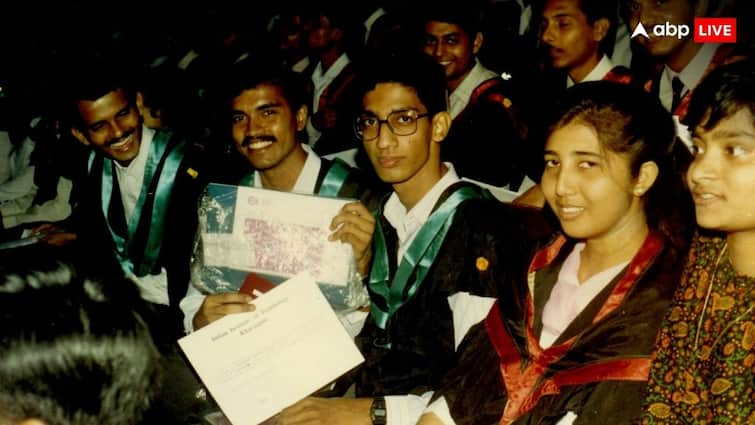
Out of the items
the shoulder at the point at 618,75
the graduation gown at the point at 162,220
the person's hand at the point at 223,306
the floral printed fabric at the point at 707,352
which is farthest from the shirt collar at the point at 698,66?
the graduation gown at the point at 162,220

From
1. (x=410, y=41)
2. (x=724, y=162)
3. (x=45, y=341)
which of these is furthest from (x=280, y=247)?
(x=410, y=41)

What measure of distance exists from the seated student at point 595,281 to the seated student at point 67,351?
1.02 meters

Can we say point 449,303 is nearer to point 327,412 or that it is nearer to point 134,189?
point 327,412

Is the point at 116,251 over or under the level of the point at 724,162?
under

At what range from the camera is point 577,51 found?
321cm

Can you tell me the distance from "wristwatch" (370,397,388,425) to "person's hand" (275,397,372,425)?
0.01m

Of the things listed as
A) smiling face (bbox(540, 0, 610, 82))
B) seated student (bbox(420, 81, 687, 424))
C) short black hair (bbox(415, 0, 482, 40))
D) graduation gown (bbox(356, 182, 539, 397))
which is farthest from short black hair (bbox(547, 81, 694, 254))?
short black hair (bbox(415, 0, 482, 40))

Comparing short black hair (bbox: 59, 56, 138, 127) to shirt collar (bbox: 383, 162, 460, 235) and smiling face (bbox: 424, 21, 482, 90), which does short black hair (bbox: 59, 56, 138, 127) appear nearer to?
shirt collar (bbox: 383, 162, 460, 235)

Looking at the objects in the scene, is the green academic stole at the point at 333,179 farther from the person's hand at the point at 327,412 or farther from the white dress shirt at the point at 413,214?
the person's hand at the point at 327,412

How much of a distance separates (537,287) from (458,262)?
35cm

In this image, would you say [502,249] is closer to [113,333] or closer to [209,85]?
[113,333]

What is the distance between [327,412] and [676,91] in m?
2.52

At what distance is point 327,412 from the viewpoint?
1868 millimetres

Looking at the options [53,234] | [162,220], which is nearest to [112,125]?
[162,220]
